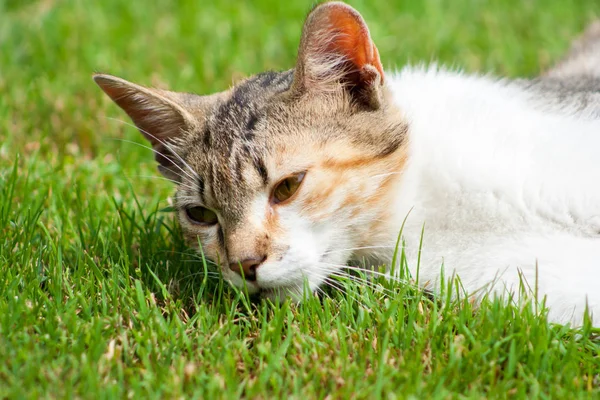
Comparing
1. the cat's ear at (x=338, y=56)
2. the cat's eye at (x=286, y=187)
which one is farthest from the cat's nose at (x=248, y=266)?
the cat's ear at (x=338, y=56)

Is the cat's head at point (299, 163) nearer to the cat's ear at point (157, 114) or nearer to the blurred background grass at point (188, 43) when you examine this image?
the cat's ear at point (157, 114)

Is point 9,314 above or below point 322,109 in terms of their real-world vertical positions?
below

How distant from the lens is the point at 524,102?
3508 mm

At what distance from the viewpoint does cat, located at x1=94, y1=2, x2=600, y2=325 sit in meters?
2.93

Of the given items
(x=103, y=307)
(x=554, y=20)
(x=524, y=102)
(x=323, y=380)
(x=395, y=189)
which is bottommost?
(x=323, y=380)

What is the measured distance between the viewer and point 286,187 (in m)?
3.01

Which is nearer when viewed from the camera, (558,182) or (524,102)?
(558,182)

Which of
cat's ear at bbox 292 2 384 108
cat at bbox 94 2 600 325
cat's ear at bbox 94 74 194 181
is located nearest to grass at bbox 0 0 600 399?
cat at bbox 94 2 600 325

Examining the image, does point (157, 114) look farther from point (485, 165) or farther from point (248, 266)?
point (485, 165)

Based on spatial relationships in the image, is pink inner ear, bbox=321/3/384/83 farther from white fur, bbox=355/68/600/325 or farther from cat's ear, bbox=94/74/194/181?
cat's ear, bbox=94/74/194/181

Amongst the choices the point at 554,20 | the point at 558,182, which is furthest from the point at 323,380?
the point at 554,20

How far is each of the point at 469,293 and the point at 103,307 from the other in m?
1.50

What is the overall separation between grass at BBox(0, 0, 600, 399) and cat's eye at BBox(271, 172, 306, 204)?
17.4 inches

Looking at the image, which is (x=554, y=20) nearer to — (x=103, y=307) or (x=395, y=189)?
(x=395, y=189)
